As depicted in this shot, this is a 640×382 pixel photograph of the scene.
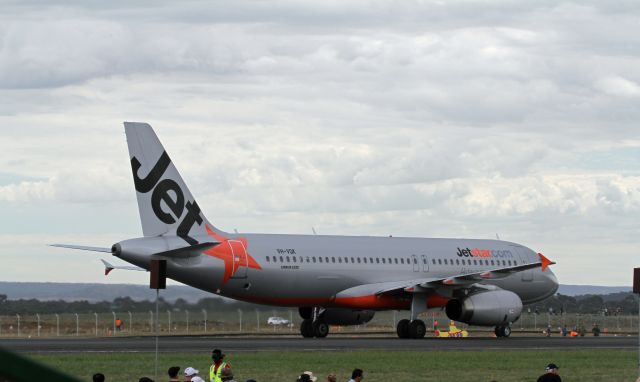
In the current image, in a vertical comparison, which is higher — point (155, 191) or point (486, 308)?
point (155, 191)

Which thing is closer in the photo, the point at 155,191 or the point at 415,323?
the point at 155,191

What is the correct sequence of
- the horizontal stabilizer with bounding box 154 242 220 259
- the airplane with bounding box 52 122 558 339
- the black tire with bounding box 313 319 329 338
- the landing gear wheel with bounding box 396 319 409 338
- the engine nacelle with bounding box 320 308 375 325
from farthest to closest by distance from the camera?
1. the engine nacelle with bounding box 320 308 375 325
2. the black tire with bounding box 313 319 329 338
3. the landing gear wheel with bounding box 396 319 409 338
4. the airplane with bounding box 52 122 558 339
5. the horizontal stabilizer with bounding box 154 242 220 259

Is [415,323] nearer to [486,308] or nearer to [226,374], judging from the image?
[486,308]

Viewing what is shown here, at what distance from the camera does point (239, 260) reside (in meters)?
42.8

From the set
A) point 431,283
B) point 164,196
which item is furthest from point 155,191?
point 431,283

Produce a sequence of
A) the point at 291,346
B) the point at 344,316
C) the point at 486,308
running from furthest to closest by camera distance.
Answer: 1. the point at 344,316
2. the point at 486,308
3. the point at 291,346

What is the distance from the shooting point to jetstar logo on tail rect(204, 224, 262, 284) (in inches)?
1662

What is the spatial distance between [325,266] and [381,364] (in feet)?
52.0

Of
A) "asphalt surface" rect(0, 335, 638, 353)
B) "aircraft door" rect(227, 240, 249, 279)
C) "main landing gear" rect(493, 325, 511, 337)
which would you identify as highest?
"aircraft door" rect(227, 240, 249, 279)

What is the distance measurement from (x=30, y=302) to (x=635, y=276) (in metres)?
47.8

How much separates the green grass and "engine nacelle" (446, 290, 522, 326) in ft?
28.8

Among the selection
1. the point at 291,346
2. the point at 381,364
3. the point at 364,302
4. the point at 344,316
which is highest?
the point at 364,302

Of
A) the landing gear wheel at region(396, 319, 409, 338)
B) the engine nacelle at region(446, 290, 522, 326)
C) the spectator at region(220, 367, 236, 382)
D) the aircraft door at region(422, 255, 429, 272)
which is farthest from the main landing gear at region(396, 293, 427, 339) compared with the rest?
the spectator at region(220, 367, 236, 382)

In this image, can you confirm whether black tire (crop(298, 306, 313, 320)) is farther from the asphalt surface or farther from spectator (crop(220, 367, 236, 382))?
spectator (crop(220, 367, 236, 382))
